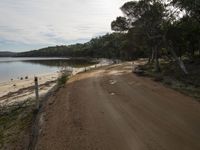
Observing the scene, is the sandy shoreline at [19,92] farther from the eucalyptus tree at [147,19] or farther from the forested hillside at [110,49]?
the forested hillside at [110,49]

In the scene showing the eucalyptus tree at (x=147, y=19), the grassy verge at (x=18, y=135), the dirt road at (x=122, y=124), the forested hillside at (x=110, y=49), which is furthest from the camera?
the forested hillside at (x=110, y=49)

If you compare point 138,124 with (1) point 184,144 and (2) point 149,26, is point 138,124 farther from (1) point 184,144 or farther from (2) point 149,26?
(2) point 149,26

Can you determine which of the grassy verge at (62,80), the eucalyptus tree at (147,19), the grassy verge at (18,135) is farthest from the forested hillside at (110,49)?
the grassy verge at (18,135)

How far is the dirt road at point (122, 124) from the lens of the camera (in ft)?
22.8

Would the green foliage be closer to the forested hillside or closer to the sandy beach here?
the sandy beach

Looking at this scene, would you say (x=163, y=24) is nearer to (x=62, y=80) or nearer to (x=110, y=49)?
(x=62, y=80)

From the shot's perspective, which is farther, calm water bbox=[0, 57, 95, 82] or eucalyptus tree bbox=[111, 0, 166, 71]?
calm water bbox=[0, 57, 95, 82]

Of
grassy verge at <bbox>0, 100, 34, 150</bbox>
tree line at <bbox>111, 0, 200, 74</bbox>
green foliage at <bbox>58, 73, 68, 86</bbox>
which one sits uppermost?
tree line at <bbox>111, 0, 200, 74</bbox>

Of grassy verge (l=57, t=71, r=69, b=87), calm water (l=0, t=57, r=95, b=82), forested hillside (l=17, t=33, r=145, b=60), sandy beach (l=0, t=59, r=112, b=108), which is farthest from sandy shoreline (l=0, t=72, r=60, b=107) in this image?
forested hillside (l=17, t=33, r=145, b=60)

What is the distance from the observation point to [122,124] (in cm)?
862

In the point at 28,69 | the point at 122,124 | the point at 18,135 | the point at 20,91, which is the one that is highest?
the point at 122,124

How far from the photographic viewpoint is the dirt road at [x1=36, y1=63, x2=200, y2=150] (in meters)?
6.96

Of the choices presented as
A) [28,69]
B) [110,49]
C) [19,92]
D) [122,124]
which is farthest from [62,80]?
[110,49]

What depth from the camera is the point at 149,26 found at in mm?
29344
